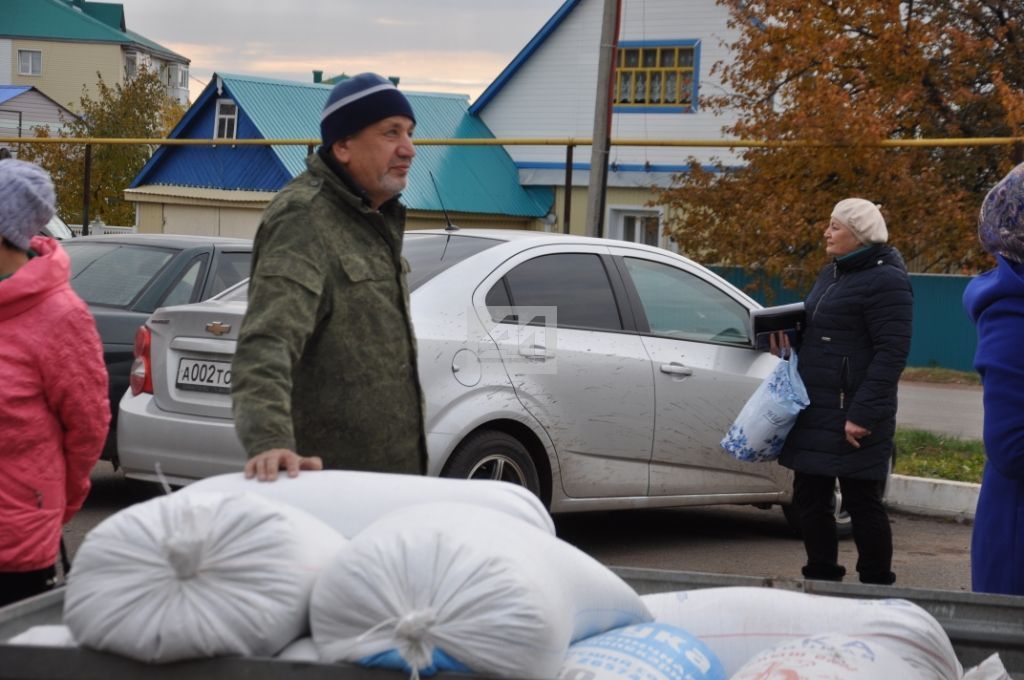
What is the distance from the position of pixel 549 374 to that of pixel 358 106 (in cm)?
357

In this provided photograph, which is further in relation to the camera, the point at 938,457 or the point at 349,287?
the point at 938,457

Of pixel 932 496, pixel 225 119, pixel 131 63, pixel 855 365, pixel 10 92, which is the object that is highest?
pixel 131 63

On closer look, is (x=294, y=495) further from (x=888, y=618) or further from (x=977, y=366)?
(x=977, y=366)

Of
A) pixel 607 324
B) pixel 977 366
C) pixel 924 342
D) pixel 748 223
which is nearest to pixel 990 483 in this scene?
pixel 977 366

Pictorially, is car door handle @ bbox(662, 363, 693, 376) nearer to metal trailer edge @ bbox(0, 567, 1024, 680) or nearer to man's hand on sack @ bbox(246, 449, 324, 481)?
metal trailer edge @ bbox(0, 567, 1024, 680)

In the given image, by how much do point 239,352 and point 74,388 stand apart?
52 centimetres

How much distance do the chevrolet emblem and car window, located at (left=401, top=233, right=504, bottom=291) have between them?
911mm

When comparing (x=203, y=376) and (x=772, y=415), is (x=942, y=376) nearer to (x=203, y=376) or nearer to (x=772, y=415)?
(x=772, y=415)

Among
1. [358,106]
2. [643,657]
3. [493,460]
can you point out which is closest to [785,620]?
[643,657]

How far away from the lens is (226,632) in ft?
7.27

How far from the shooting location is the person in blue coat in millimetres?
3498

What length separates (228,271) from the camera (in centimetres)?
865

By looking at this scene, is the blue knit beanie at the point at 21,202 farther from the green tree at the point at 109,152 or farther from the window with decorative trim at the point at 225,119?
the window with decorative trim at the point at 225,119

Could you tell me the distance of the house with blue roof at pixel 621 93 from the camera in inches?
1219
